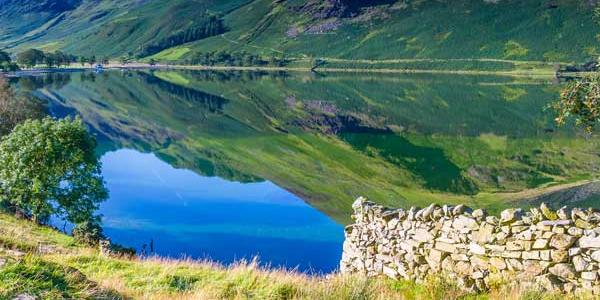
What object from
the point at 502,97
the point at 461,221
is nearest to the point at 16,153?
the point at 461,221

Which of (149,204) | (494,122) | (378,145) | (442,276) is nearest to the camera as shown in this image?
(442,276)

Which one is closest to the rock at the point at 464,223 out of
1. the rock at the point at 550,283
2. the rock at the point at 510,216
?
the rock at the point at 510,216

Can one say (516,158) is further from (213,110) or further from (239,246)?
→ (213,110)

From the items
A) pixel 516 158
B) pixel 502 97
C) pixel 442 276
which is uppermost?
pixel 502 97

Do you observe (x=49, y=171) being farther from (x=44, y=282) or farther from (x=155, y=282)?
(x=44, y=282)

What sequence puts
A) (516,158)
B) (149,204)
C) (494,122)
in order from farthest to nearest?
(494,122) < (516,158) < (149,204)

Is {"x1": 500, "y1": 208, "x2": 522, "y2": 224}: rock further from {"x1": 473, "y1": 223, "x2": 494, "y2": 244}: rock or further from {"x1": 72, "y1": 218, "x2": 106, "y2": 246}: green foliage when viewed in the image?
{"x1": 72, "y1": 218, "x2": 106, "y2": 246}: green foliage

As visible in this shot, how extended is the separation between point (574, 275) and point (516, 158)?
77544 mm

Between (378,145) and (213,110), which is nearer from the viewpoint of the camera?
(378,145)

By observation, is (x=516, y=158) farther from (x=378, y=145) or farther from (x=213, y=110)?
(x=213, y=110)

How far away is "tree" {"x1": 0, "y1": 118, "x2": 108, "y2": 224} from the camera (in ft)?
131

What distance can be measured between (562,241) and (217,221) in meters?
45.2

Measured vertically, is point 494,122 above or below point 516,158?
above

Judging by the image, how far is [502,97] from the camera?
176 metres
